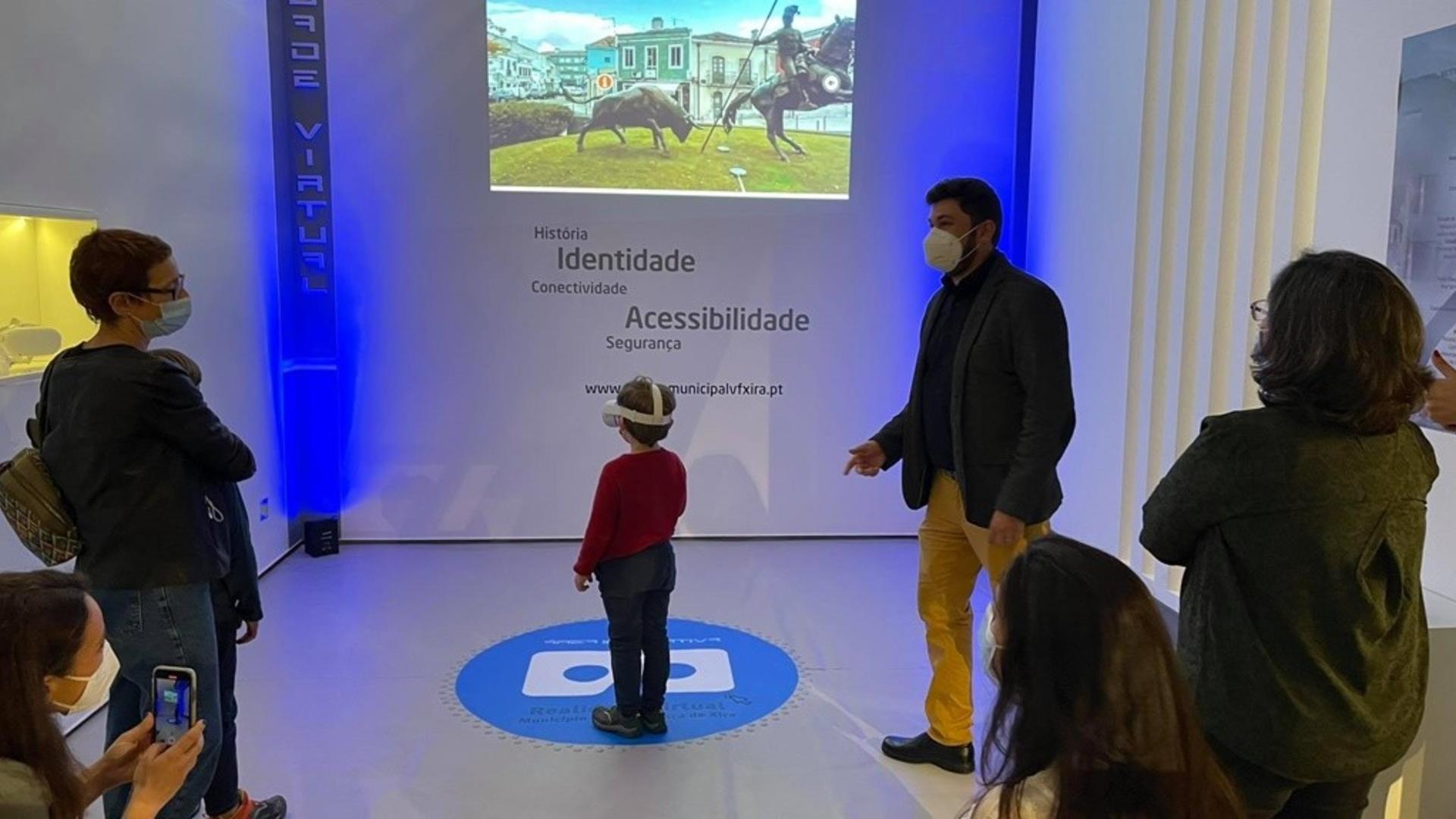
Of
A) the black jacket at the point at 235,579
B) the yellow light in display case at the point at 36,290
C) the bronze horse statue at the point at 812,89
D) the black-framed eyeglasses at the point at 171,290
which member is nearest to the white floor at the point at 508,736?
the black jacket at the point at 235,579

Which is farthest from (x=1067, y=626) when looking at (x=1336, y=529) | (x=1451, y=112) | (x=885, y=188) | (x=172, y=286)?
(x=885, y=188)

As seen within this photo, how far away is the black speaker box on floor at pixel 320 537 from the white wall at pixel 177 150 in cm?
15

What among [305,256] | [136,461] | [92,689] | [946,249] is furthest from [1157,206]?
[305,256]

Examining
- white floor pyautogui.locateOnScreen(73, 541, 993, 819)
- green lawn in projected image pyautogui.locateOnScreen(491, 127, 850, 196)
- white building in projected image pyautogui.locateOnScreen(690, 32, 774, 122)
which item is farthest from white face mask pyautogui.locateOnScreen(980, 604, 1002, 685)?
white building in projected image pyautogui.locateOnScreen(690, 32, 774, 122)

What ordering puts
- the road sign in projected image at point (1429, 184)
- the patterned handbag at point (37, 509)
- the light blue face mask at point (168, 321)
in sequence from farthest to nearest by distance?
the road sign in projected image at point (1429, 184)
the light blue face mask at point (168, 321)
the patterned handbag at point (37, 509)

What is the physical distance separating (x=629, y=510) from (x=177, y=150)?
259 centimetres

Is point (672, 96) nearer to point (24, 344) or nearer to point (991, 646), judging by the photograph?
point (24, 344)

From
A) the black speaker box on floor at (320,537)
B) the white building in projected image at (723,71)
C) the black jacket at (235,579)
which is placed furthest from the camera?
the white building in projected image at (723,71)

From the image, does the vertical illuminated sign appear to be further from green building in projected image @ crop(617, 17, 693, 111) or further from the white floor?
green building in projected image @ crop(617, 17, 693, 111)

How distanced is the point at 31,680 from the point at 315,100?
445cm

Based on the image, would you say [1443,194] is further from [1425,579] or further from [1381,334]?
[1381,334]

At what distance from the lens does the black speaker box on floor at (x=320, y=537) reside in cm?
531

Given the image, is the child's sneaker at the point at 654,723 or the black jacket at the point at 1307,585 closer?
the black jacket at the point at 1307,585

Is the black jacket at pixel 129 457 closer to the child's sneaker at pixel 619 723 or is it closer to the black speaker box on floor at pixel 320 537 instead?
the child's sneaker at pixel 619 723
